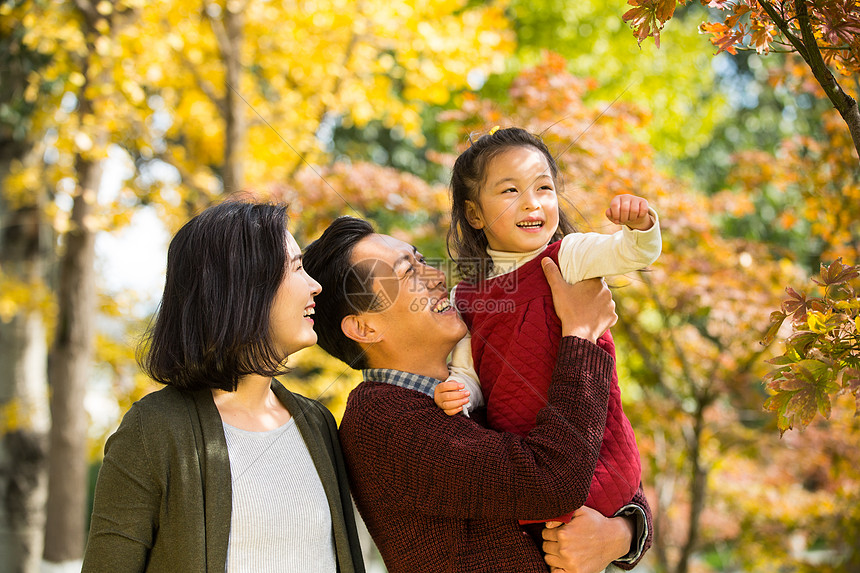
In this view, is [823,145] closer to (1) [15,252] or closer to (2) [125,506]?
(2) [125,506]

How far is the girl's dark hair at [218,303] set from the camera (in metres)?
1.67

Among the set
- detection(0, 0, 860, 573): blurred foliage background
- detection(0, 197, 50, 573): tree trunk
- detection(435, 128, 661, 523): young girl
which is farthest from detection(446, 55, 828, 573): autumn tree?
detection(0, 197, 50, 573): tree trunk

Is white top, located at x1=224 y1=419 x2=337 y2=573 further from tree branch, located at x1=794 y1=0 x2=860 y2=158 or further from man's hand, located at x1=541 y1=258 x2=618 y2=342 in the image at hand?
tree branch, located at x1=794 y1=0 x2=860 y2=158

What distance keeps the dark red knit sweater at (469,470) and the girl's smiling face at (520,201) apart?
0.35 m

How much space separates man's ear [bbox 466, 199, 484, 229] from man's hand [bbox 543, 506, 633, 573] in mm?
822

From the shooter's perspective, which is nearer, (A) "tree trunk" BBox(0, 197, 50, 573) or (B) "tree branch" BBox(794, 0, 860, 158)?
(B) "tree branch" BBox(794, 0, 860, 158)

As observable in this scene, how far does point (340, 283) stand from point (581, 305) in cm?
64

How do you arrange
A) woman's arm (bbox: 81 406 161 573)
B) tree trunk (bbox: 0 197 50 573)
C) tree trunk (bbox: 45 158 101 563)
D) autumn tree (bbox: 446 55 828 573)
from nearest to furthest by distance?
woman's arm (bbox: 81 406 161 573), autumn tree (bbox: 446 55 828 573), tree trunk (bbox: 45 158 101 563), tree trunk (bbox: 0 197 50 573)

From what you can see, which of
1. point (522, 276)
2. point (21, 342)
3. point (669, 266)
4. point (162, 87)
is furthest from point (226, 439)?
point (21, 342)

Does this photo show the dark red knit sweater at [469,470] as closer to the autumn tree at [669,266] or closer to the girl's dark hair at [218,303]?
the girl's dark hair at [218,303]

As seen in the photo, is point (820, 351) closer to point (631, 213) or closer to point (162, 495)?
Answer: point (631, 213)

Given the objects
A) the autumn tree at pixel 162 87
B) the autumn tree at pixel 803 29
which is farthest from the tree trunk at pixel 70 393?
the autumn tree at pixel 803 29

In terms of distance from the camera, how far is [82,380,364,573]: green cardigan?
1513 millimetres

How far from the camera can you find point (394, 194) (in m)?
4.57
